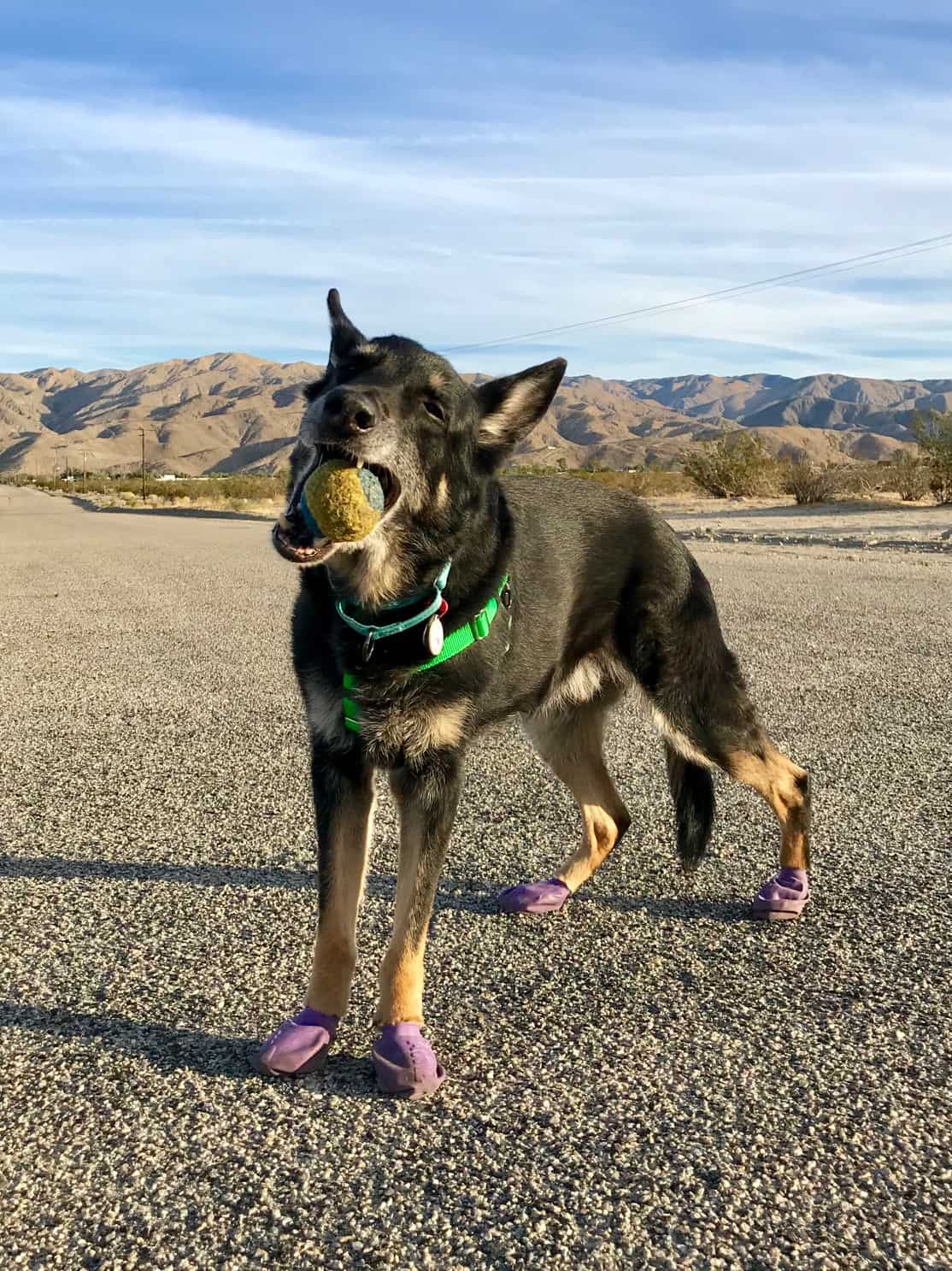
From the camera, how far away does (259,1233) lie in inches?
90.1

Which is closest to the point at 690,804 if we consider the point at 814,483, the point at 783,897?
the point at 783,897

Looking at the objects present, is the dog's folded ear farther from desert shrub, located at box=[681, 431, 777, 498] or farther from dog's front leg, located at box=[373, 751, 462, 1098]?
desert shrub, located at box=[681, 431, 777, 498]

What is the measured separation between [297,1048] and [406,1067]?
1.04ft

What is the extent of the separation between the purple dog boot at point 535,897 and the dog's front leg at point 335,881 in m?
1.00

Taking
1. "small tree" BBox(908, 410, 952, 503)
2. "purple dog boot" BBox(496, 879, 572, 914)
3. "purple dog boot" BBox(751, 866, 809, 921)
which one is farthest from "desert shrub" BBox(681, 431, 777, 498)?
"purple dog boot" BBox(496, 879, 572, 914)

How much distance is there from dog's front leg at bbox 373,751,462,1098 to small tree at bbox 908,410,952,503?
3083 cm

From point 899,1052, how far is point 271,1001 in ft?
6.12

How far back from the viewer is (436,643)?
3154 mm

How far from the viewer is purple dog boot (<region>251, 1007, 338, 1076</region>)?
2.91 metres

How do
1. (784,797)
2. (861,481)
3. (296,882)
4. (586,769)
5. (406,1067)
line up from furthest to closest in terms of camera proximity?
(861,481)
(586,769)
(296,882)
(784,797)
(406,1067)

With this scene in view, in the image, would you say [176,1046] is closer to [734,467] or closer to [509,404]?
[509,404]

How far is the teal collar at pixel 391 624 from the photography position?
3.13 metres

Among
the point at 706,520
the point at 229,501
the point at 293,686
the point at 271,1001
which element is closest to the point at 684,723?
the point at 271,1001

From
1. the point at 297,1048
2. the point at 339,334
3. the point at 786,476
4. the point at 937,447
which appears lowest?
the point at 786,476
